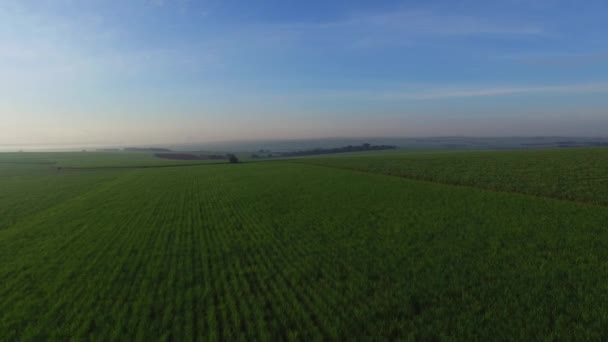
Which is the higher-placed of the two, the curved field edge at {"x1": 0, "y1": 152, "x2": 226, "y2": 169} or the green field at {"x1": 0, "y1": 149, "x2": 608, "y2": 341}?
the curved field edge at {"x1": 0, "y1": 152, "x2": 226, "y2": 169}

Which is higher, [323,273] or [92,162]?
[92,162]

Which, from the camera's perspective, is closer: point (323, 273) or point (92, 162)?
point (323, 273)

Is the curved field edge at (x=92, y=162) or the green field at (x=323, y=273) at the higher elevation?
the curved field edge at (x=92, y=162)

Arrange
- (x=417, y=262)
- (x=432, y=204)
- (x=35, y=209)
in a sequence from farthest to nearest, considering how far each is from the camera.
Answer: (x=35, y=209) < (x=432, y=204) < (x=417, y=262)

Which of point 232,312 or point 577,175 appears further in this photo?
point 577,175

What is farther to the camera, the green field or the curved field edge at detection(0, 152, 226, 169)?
the curved field edge at detection(0, 152, 226, 169)

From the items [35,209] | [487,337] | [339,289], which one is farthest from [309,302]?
[35,209]

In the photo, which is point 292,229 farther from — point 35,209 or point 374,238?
point 35,209

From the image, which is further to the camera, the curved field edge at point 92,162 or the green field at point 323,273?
the curved field edge at point 92,162
